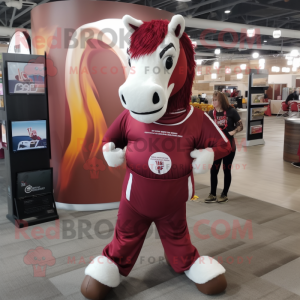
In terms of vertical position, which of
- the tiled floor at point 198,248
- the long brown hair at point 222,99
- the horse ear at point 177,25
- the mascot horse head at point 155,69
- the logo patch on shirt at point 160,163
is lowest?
the tiled floor at point 198,248

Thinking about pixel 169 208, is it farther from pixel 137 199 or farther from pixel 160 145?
pixel 160 145

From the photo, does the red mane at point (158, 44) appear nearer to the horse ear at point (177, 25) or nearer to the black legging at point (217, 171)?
the horse ear at point (177, 25)

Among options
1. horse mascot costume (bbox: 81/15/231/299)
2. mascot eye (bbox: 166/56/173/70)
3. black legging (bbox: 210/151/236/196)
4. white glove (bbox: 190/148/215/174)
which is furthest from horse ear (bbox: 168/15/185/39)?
black legging (bbox: 210/151/236/196)

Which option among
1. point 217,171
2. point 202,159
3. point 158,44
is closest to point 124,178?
point 202,159

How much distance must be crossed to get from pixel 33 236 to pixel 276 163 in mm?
4705

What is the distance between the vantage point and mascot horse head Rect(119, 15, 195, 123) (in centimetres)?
167

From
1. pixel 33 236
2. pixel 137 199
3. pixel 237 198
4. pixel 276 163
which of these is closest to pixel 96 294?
pixel 137 199

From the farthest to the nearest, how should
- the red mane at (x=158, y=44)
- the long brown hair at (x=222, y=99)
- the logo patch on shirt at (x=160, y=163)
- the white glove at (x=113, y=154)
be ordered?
1. the long brown hair at (x=222, y=99)
2. the white glove at (x=113, y=154)
3. the logo patch on shirt at (x=160, y=163)
4. the red mane at (x=158, y=44)

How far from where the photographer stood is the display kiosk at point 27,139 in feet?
10.6

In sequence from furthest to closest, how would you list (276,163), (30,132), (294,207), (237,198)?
(276,163) → (237,198) → (294,207) → (30,132)

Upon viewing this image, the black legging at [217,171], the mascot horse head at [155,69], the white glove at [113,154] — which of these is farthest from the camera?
the black legging at [217,171]

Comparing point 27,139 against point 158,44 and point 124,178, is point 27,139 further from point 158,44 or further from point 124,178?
point 158,44

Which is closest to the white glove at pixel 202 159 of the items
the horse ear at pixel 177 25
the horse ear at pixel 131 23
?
the horse ear at pixel 177 25

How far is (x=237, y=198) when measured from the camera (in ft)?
14.0
